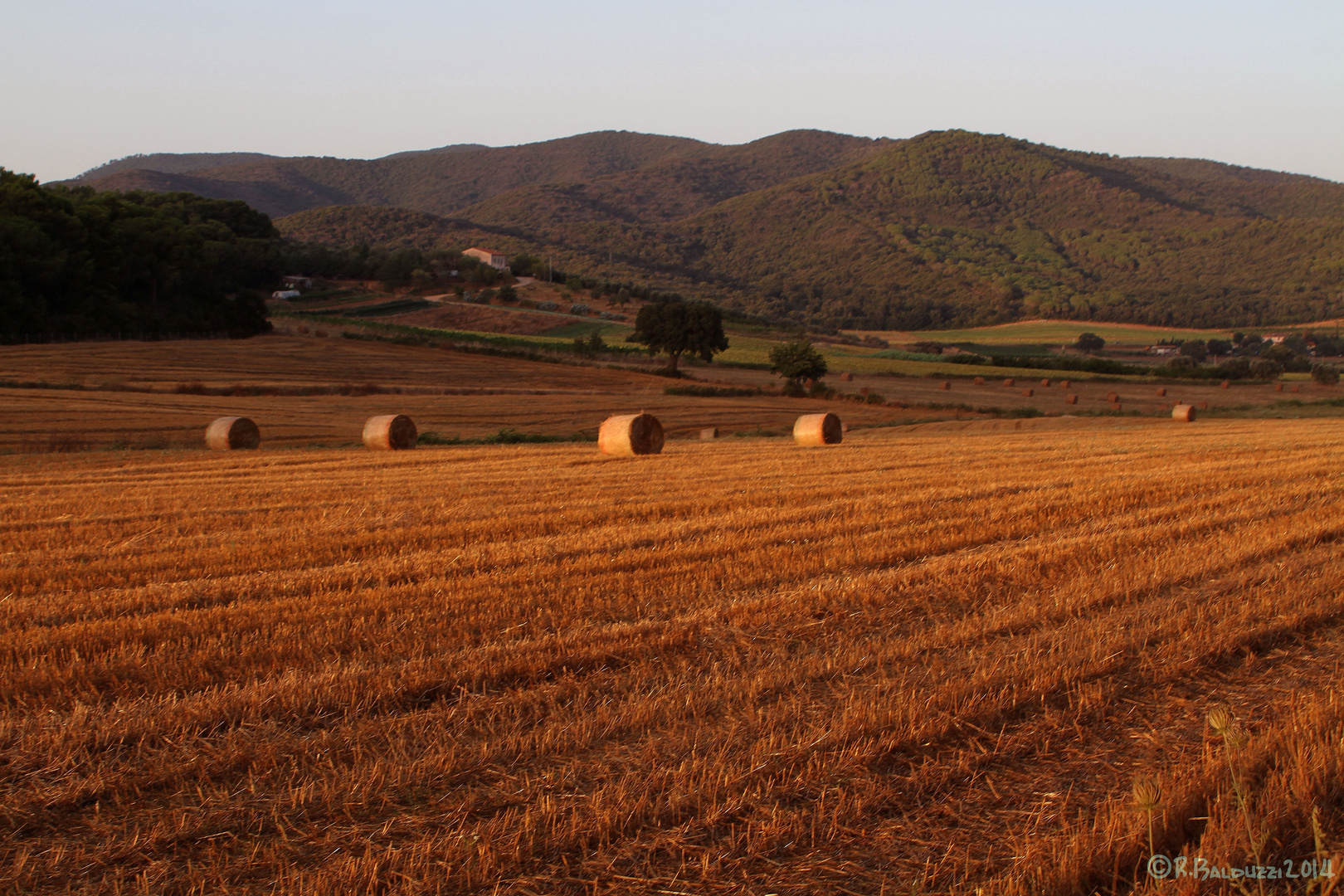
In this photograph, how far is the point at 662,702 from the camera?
4.18m

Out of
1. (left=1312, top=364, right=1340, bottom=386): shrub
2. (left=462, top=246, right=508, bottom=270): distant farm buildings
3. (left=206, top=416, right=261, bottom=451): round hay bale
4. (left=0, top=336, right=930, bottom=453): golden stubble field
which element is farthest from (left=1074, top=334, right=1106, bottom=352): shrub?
(left=206, top=416, right=261, bottom=451): round hay bale

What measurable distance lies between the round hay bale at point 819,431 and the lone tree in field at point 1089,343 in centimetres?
6787

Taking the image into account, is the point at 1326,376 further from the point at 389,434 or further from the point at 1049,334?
the point at 389,434

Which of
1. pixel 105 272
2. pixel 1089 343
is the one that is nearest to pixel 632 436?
pixel 105 272

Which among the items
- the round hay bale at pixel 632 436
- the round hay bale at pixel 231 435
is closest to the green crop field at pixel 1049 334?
the round hay bale at pixel 632 436

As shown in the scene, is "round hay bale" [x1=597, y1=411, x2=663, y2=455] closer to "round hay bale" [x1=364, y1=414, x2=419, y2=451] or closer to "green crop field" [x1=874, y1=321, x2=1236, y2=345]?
"round hay bale" [x1=364, y1=414, x2=419, y2=451]

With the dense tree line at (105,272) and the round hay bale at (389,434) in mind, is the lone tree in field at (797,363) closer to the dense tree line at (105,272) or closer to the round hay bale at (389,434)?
the round hay bale at (389,434)

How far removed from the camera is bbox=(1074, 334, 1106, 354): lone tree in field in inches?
3301

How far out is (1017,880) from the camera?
2.87 m

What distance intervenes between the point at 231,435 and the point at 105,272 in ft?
113

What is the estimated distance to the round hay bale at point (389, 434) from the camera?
66.0 feet

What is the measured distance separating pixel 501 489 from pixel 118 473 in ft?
20.7

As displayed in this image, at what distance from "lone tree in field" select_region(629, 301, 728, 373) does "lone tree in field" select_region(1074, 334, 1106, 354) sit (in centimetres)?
4136

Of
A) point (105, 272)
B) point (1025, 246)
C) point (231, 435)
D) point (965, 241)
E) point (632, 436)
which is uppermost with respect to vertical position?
point (965, 241)
